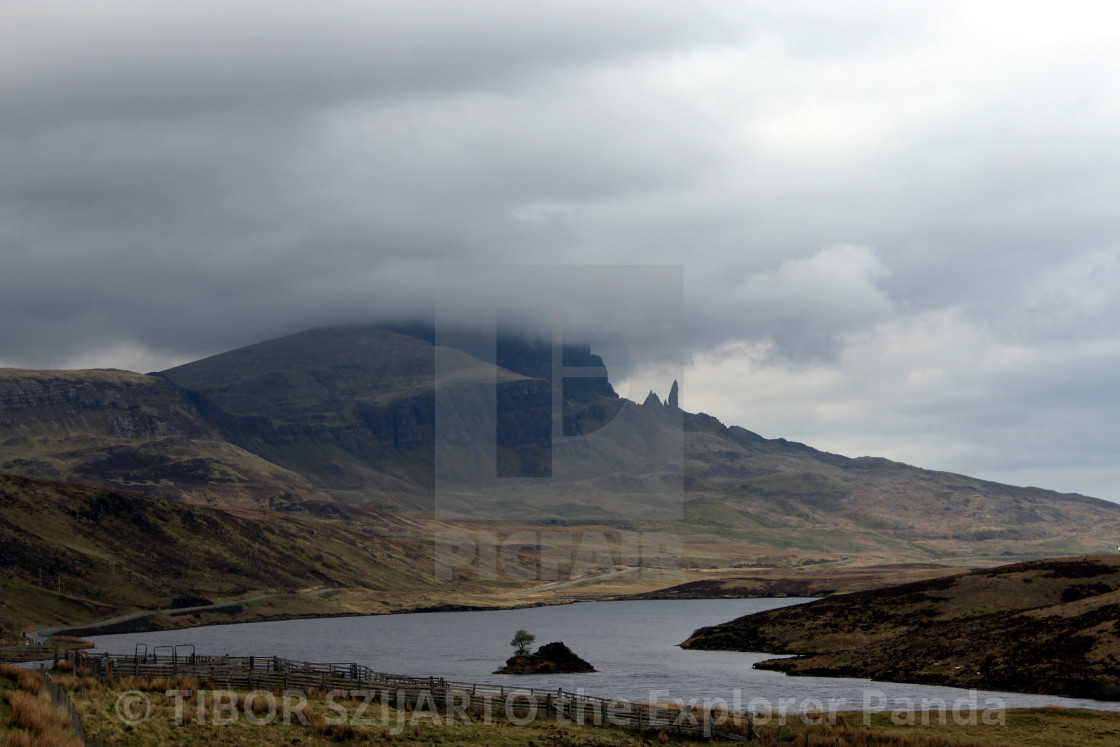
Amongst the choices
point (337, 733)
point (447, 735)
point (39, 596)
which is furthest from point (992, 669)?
point (39, 596)

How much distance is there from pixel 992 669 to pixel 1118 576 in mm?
41064

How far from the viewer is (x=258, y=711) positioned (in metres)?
49.7

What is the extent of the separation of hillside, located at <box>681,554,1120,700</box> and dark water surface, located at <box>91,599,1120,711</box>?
11.6 feet

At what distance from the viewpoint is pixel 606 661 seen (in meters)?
129

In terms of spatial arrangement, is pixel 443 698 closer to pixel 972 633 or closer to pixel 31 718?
pixel 31 718

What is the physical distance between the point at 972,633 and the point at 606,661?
46.8m

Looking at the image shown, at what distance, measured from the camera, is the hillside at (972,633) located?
286ft

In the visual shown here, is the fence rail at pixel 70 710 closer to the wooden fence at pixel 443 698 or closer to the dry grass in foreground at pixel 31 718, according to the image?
the dry grass in foreground at pixel 31 718

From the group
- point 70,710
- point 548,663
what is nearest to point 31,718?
point 70,710

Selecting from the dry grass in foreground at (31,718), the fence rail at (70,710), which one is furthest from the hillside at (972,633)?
the dry grass in foreground at (31,718)

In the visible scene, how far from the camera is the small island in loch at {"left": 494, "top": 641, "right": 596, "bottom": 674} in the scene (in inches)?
4508

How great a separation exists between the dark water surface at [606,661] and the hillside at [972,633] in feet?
11.6

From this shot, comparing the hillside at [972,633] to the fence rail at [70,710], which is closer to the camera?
the fence rail at [70,710]

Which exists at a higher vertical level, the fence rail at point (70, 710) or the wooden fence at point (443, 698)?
the fence rail at point (70, 710)
